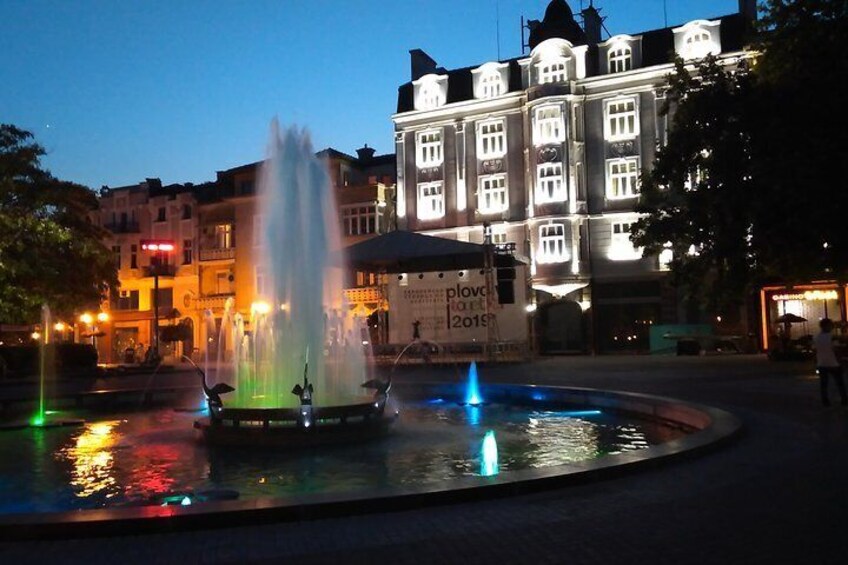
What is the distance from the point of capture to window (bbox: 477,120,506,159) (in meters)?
51.6

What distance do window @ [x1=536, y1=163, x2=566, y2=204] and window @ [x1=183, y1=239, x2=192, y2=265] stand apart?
2939 centimetres

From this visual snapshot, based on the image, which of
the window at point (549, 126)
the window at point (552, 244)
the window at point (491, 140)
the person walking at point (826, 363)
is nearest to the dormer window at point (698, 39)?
the window at point (549, 126)

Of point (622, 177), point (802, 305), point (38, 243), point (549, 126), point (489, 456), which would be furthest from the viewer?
point (549, 126)

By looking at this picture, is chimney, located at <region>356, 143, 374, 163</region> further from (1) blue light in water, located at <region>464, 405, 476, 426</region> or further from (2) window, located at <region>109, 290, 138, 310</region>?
(1) blue light in water, located at <region>464, 405, 476, 426</region>

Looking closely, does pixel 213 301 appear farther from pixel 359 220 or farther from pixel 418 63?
pixel 418 63

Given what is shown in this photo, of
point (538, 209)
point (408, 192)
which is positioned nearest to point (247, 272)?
point (408, 192)

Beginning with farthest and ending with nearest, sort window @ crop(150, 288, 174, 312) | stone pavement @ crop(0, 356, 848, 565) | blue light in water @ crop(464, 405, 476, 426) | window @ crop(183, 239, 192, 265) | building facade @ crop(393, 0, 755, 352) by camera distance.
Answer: window @ crop(150, 288, 174, 312)
window @ crop(183, 239, 192, 265)
building facade @ crop(393, 0, 755, 352)
blue light in water @ crop(464, 405, 476, 426)
stone pavement @ crop(0, 356, 848, 565)

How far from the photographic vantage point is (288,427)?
13141 mm

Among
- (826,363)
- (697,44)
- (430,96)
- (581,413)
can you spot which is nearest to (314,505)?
(581,413)

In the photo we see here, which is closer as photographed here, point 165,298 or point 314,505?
point 314,505

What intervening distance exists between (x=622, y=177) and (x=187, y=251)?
34637mm

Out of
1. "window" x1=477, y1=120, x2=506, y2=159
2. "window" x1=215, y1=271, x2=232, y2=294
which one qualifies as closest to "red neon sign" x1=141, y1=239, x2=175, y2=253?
"window" x1=215, y1=271, x2=232, y2=294

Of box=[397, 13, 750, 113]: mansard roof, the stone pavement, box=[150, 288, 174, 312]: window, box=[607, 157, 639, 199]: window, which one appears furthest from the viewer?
box=[150, 288, 174, 312]: window

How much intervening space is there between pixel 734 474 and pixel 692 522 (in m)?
2.41
